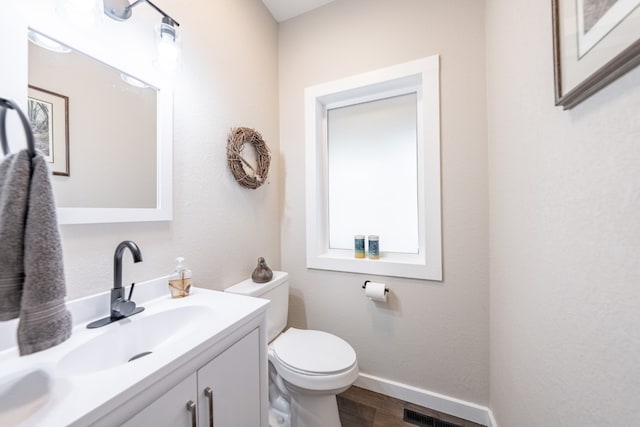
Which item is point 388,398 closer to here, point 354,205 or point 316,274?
point 316,274

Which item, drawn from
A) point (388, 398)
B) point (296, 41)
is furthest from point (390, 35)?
point (388, 398)

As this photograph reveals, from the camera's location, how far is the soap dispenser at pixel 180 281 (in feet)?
3.16

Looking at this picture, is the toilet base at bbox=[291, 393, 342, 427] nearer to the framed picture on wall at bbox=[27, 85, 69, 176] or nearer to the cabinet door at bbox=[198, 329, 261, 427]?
the cabinet door at bbox=[198, 329, 261, 427]

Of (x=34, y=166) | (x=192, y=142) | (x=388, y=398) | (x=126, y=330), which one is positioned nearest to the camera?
(x=34, y=166)

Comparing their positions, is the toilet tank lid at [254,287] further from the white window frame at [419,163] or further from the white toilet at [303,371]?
the white window frame at [419,163]

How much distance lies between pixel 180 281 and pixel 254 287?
399mm

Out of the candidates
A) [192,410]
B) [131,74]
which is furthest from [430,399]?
[131,74]

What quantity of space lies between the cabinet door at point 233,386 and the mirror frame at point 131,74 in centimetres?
62

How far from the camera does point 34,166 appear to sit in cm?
46

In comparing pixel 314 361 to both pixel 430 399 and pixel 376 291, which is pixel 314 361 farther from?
pixel 430 399

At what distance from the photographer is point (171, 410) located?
1.82 feet

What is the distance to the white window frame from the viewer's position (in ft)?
4.36

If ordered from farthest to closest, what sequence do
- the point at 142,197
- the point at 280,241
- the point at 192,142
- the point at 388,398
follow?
the point at 280,241, the point at 388,398, the point at 192,142, the point at 142,197

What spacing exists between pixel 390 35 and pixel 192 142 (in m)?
1.35
